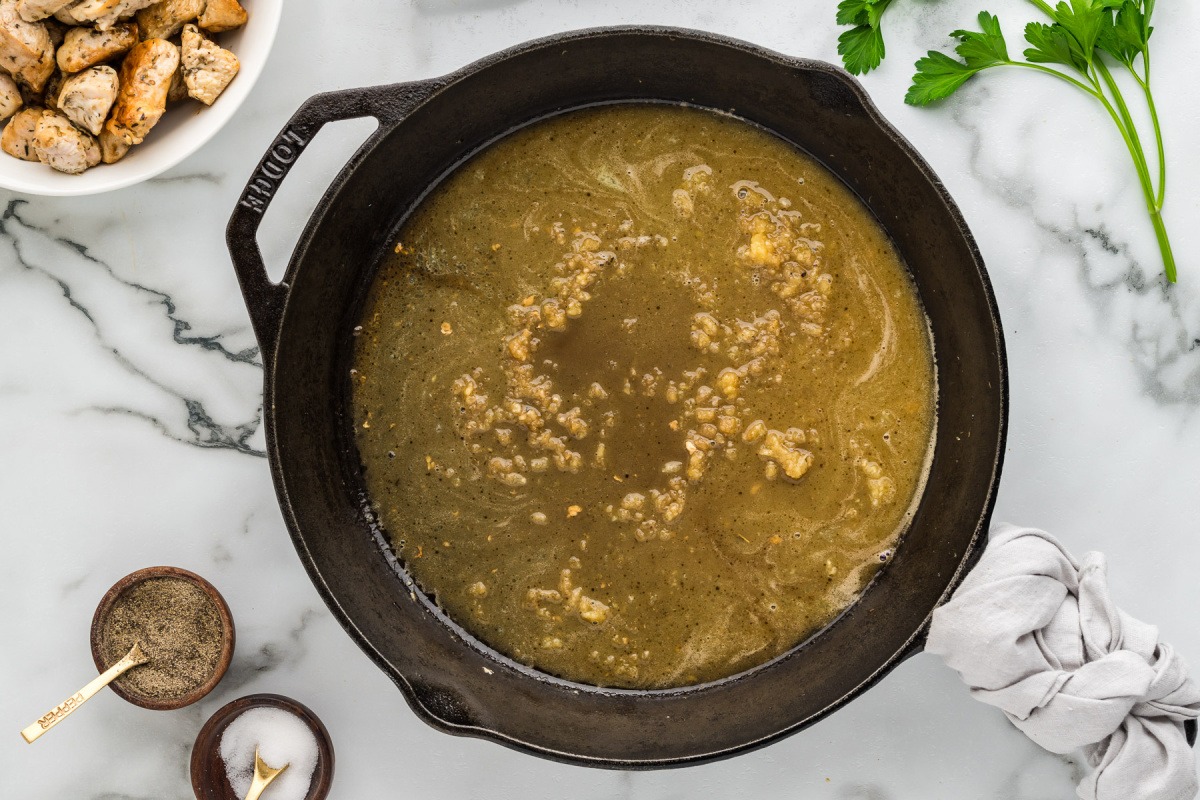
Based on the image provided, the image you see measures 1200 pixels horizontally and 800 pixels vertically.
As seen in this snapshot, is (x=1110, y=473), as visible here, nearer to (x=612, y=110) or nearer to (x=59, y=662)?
(x=612, y=110)

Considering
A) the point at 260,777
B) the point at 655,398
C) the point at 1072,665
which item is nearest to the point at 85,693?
the point at 260,777

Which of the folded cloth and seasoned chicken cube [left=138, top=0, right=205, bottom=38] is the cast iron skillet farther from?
seasoned chicken cube [left=138, top=0, right=205, bottom=38]

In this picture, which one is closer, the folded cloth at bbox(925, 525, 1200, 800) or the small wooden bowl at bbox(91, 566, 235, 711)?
the folded cloth at bbox(925, 525, 1200, 800)

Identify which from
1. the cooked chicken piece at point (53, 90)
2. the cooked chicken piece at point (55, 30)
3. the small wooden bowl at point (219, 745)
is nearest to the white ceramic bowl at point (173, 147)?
the cooked chicken piece at point (53, 90)

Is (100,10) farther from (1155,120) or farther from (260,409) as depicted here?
(1155,120)

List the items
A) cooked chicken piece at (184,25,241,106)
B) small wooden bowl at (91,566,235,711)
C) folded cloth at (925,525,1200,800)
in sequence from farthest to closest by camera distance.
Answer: small wooden bowl at (91,566,235,711) < cooked chicken piece at (184,25,241,106) < folded cloth at (925,525,1200,800)

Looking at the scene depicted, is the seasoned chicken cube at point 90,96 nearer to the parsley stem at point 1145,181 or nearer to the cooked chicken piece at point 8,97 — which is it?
the cooked chicken piece at point 8,97

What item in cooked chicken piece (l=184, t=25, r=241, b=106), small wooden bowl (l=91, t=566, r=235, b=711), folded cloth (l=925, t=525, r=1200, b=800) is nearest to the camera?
folded cloth (l=925, t=525, r=1200, b=800)

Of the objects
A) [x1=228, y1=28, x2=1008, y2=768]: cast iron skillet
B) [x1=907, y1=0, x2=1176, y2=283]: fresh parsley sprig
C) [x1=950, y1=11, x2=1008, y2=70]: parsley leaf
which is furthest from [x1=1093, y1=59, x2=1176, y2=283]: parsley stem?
[x1=228, y1=28, x2=1008, y2=768]: cast iron skillet

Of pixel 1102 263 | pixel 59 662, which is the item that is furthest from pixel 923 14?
pixel 59 662
